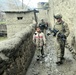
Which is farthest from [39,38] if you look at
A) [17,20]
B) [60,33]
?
[17,20]

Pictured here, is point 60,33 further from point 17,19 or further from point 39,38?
point 17,19

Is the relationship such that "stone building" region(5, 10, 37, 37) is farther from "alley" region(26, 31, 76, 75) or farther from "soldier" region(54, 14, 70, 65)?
"soldier" region(54, 14, 70, 65)

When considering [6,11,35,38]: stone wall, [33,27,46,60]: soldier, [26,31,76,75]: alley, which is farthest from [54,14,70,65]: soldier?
[6,11,35,38]: stone wall

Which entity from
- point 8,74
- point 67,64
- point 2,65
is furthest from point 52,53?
point 2,65

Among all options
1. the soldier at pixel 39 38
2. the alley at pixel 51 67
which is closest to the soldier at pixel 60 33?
the alley at pixel 51 67

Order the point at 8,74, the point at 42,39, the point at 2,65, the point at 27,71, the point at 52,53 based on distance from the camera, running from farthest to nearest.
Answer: the point at 52,53 < the point at 42,39 < the point at 27,71 < the point at 8,74 < the point at 2,65

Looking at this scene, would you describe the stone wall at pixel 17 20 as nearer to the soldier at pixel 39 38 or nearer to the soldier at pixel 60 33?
the soldier at pixel 39 38

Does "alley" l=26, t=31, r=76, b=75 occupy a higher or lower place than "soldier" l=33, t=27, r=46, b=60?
lower

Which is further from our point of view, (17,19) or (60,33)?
(17,19)

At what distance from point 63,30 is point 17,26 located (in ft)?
42.8

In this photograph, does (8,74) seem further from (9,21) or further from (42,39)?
(9,21)

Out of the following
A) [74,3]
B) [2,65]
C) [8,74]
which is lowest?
[8,74]

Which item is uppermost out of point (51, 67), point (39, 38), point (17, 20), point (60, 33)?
point (60, 33)

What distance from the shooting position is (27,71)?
25.7 ft
